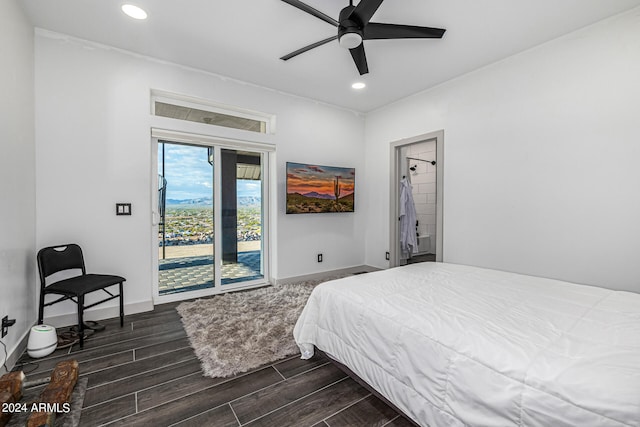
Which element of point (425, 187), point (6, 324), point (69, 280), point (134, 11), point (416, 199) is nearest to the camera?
A: point (6, 324)

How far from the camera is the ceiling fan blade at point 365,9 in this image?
1804 millimetres

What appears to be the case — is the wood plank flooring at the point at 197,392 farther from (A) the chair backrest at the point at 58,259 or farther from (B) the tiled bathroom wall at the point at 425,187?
(B) the tiled bathroom wall at the point at 425,187

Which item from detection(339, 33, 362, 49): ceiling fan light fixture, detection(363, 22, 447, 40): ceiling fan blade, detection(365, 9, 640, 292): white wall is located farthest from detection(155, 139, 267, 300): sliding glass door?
detection(365, 9, 640, 292): white wall

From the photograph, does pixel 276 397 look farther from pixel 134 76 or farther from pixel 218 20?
pixel 134 76

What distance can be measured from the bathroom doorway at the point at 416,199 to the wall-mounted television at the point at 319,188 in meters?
0.72

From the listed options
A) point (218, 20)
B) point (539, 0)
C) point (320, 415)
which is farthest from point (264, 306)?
point (539, 0)

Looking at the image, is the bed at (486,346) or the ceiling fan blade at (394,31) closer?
the bed at (486,346)

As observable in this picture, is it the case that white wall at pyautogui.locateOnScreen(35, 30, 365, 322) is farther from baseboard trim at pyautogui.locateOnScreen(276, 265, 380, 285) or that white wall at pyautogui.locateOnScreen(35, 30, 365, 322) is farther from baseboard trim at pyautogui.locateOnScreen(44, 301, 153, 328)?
baseboard trim at pyautogui.locateOnScreen(276, 265, 380, 285)

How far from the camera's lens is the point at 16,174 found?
2164 millimetres

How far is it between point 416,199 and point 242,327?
170 inches

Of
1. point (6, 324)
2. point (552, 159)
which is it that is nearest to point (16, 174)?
point (6, 324)

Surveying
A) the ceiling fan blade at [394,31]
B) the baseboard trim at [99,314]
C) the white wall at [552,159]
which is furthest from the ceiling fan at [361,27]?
the baseboard trim at [99,314]

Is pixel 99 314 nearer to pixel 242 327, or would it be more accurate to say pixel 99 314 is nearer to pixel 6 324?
pixel 6 324

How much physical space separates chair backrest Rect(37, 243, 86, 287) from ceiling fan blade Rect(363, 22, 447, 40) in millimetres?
3218
